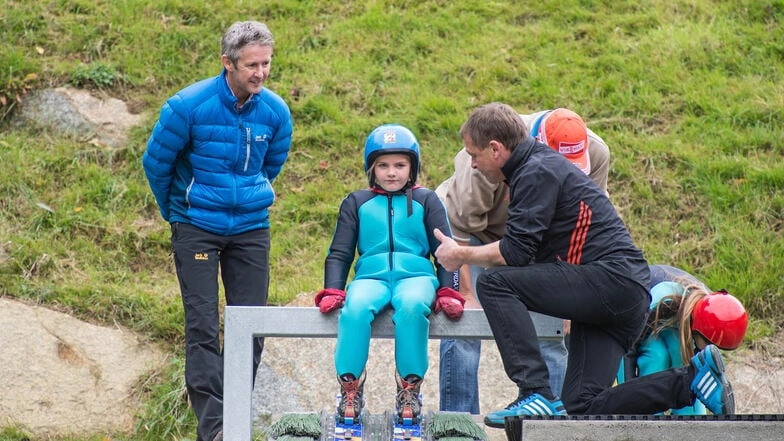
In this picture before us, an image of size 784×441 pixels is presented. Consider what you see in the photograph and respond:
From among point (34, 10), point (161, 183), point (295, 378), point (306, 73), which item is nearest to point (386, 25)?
point (306, 73)

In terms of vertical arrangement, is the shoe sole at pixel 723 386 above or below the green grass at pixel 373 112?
below

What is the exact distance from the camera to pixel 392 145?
5148 millimetres

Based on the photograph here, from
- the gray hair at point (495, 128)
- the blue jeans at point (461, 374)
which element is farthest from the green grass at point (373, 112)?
the gray hair at point (495, 128)

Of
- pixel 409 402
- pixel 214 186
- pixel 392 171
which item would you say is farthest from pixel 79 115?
pixel 409 402

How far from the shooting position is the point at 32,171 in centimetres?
852

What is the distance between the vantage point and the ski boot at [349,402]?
4.68 meters

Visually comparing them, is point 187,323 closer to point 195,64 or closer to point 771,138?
point 195,64

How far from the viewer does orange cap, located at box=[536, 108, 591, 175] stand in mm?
5152

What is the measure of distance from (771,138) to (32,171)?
5.74 m

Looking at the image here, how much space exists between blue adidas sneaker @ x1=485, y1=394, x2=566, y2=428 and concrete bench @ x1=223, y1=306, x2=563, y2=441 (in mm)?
472

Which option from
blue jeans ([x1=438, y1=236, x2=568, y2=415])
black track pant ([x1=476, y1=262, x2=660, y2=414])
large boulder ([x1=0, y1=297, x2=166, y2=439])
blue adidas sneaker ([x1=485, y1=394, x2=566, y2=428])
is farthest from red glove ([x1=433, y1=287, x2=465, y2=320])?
large boulder ([x1=0, y1=297, x2=166, y2=439])

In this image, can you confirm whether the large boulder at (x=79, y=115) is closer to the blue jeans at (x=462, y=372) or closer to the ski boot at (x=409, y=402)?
A: the blue jeans at (x=462, y=372)

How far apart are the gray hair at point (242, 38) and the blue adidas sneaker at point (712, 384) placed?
102 inches

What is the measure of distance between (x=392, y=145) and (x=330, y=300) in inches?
32.4
